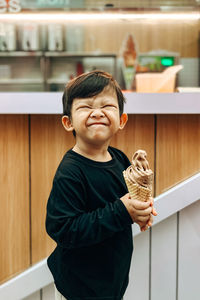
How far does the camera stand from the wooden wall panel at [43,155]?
135cm

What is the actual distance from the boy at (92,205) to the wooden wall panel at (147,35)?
4.18m

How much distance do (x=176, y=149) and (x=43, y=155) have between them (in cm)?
49

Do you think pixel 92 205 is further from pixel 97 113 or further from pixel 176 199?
pixel 176 199

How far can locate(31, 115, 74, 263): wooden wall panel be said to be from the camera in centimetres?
135

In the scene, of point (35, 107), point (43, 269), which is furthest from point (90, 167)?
point (43, 269)

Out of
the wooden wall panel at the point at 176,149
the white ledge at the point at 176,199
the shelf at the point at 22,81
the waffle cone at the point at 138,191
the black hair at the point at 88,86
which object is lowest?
the shelf at the point at 22,81

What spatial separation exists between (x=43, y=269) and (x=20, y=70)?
3.85 m

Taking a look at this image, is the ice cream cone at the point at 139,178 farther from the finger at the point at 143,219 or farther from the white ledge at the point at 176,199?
the white ledge at the point at 176,199

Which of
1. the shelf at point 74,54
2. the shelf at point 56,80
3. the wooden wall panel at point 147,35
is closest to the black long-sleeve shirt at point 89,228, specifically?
the shelf at point 56,80

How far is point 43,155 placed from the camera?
1.36 metres

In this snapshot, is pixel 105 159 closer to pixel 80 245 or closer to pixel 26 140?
pixel 80 245

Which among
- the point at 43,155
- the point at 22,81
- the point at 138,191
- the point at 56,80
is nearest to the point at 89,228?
the point at 138,191

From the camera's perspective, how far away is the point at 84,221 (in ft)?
2.72

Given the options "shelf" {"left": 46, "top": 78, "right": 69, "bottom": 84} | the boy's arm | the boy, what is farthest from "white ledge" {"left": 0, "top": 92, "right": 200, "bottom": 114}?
"shelf" {"left": 46, "top": 78, "right": 69, "bottom": 84}
